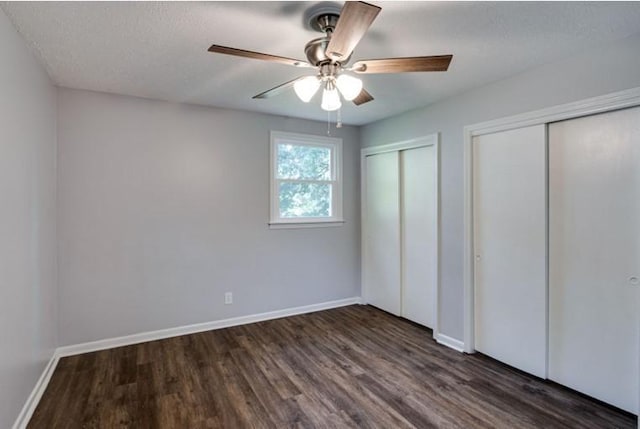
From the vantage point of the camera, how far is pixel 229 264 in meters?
3.77

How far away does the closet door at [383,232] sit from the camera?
13.5 ft

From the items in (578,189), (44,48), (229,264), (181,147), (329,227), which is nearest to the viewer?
(44,48)

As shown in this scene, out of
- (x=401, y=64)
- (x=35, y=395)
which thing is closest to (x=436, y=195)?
(x=401, y=64)

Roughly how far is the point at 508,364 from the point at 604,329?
82 cm

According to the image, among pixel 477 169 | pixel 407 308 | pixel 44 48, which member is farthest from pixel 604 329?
pixel 44 48

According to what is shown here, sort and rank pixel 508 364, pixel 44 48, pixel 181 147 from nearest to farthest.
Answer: pixel 44 48 < pixel 508 364 < pixel 181 147

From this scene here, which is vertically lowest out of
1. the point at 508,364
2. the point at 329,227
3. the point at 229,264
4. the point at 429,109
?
the point at 508,364

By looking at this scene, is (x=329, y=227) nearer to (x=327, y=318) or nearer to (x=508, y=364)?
(x=327, y=318)

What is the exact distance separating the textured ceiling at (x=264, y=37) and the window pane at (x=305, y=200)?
1.44m

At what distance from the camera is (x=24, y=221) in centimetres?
216

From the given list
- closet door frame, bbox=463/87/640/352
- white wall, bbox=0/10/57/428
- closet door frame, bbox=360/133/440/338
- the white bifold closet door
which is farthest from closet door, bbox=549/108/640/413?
white wall, bbox=0/10/57/428

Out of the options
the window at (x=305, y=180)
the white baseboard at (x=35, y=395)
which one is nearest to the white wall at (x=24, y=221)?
the white baseboard at (x=35, y=395)

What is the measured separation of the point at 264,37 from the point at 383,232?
2806mm

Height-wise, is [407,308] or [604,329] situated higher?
[604,329]
